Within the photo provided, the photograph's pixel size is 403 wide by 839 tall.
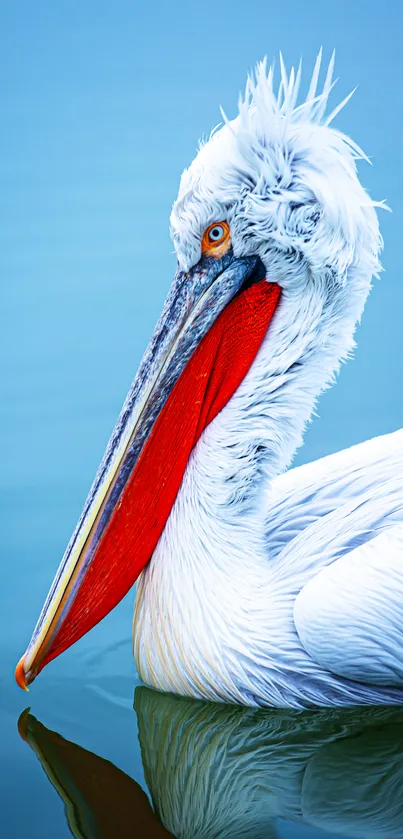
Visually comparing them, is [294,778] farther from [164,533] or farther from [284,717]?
[164,533]

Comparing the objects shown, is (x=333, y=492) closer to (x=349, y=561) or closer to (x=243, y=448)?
(x=243, y=448)

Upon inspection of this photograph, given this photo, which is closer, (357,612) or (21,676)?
(357,612)

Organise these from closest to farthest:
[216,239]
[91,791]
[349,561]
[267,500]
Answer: [91,791], [349,561], [216,239], [267,500]

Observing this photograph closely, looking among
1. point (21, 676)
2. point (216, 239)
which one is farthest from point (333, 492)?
point (21, 676)

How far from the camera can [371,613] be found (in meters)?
3.21

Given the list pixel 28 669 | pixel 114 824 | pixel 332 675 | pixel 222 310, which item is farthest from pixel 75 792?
pixel 222 310

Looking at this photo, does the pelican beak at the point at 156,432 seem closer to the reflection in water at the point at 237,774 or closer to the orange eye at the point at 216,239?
the orange eye at the point at 216,239

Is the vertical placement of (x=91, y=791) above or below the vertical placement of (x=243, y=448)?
below

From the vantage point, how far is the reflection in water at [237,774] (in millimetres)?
2979

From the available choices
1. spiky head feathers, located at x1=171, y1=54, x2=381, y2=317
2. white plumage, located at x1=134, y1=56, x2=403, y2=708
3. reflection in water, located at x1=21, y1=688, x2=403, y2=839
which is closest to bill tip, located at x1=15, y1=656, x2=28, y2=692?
reflection in water, located at x1=21, y1=688, x2=403, y2=839

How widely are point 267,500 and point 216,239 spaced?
0.81 metres

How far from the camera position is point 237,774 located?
3.23 metres

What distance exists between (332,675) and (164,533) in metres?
0.67

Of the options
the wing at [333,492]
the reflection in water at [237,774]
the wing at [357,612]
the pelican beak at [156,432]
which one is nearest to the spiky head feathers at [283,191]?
the pelican beak at [156,432]
